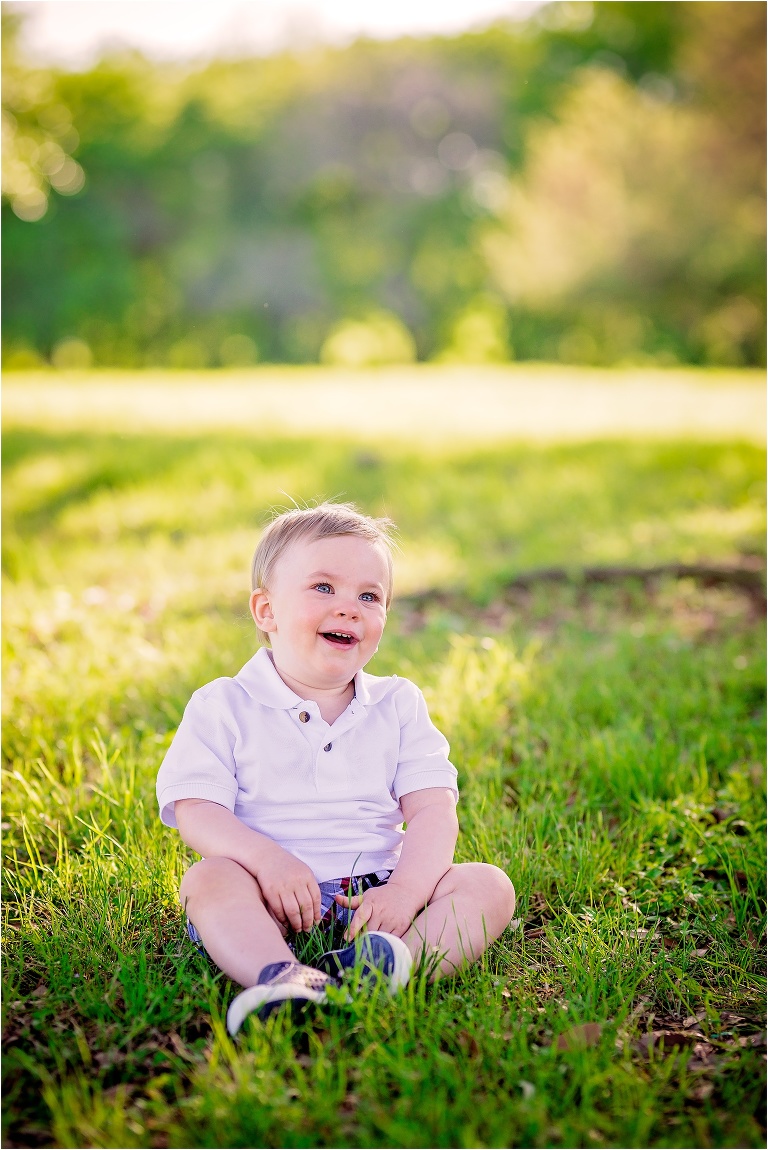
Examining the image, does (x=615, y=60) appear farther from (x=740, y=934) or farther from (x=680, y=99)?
(x=740, y=934)

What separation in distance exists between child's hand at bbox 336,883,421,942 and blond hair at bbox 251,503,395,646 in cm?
67

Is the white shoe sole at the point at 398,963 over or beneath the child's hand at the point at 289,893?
beneath

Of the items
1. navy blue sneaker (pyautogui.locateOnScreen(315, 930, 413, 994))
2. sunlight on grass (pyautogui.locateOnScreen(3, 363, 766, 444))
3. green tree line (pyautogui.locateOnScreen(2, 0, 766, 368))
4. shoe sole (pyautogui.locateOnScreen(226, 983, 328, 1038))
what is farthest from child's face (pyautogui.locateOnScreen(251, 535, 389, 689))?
green tree line (pyautogui.locateOnScreen(2, 0, 766, 368))

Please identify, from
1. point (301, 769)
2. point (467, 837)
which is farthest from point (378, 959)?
point (467, 837)

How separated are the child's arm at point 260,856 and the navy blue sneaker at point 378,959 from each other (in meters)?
0.11

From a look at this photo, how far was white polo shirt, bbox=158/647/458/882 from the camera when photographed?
6.80ft

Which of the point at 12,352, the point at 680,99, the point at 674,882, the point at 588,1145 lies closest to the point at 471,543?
the point at 674,882

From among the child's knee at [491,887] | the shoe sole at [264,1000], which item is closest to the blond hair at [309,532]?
the child's knee at [491,887]

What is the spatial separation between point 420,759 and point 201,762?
0.51 metres

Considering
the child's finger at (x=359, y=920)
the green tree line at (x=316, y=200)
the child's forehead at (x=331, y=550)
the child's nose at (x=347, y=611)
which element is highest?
the green tree line at (x=316, y=200)

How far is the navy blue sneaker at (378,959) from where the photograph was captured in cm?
181

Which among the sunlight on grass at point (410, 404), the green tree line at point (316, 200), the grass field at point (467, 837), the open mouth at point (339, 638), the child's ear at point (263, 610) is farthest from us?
the green tree line at point (316, 200)

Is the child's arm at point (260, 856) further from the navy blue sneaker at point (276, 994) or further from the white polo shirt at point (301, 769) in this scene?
the navy blue sneaker at point (276, 994)

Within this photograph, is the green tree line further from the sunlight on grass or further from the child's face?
the child's face
